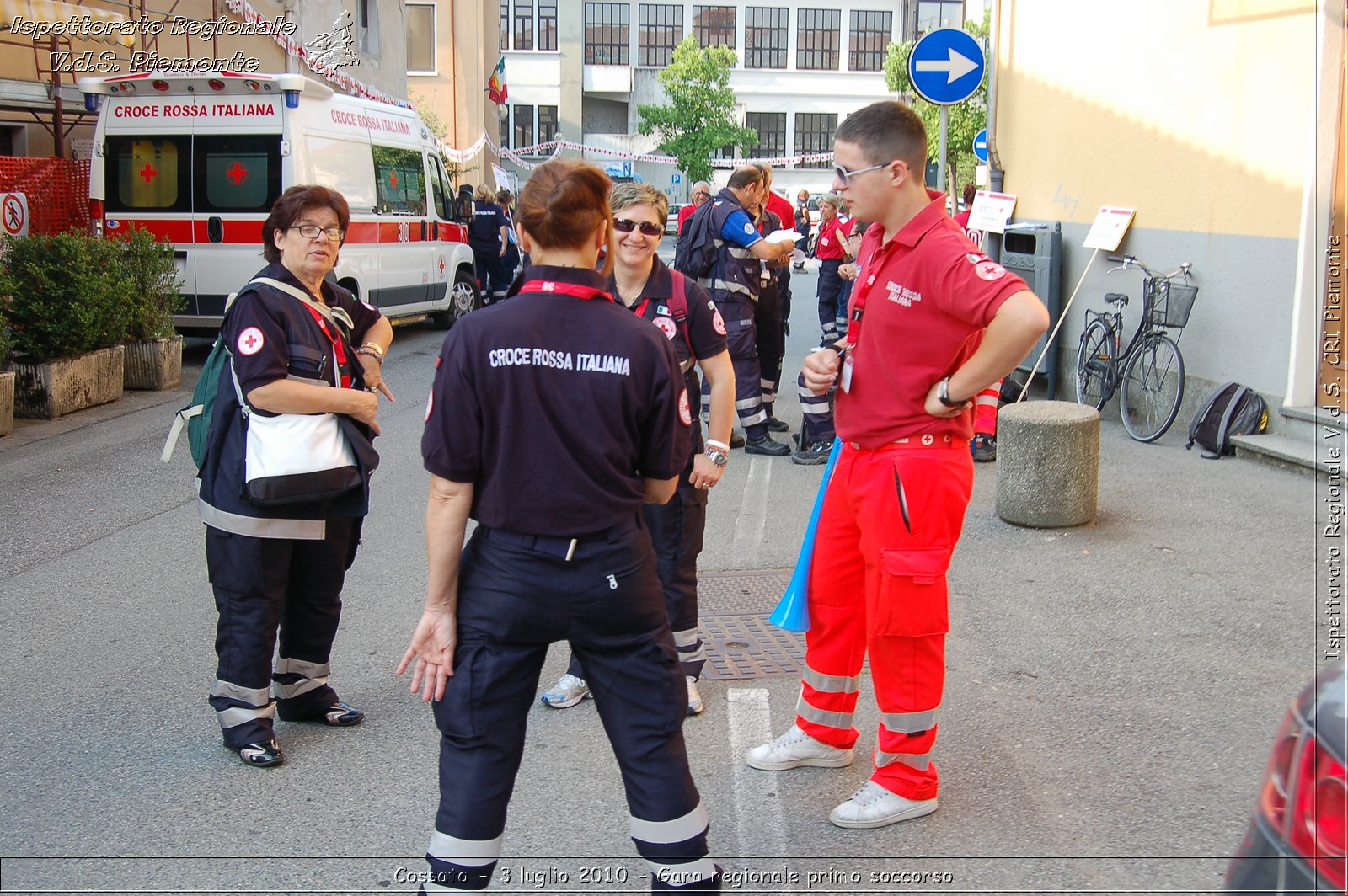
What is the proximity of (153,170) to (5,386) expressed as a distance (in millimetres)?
4216

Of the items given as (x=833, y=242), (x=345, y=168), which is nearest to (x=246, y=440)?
(x=833, y=242)

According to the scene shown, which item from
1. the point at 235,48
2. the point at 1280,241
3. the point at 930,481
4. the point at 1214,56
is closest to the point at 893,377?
the point at 930,481

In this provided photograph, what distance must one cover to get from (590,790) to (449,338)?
1.84 m

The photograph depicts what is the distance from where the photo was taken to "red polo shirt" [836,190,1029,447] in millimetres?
3453

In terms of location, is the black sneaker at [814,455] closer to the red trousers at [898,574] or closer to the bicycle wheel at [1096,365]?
the bicycle wheel at [1096,365]

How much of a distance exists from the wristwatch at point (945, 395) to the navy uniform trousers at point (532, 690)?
1177mm

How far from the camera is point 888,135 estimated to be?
3.58m

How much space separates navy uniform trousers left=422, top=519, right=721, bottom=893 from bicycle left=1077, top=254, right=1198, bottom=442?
7454mm

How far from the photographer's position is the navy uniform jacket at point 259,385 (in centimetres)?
402

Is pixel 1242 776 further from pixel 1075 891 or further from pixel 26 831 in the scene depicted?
pixel 26 831

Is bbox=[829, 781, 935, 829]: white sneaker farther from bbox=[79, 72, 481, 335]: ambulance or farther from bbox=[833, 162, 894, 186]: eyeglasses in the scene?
bbox=[79, 72, 481, 335]: ambulance

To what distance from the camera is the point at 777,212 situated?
11484mm

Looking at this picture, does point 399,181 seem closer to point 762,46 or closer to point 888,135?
point 888,135

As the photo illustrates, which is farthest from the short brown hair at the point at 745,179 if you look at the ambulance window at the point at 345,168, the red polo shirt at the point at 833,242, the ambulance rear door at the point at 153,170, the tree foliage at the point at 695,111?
the tree foliage at the point at 695,111
